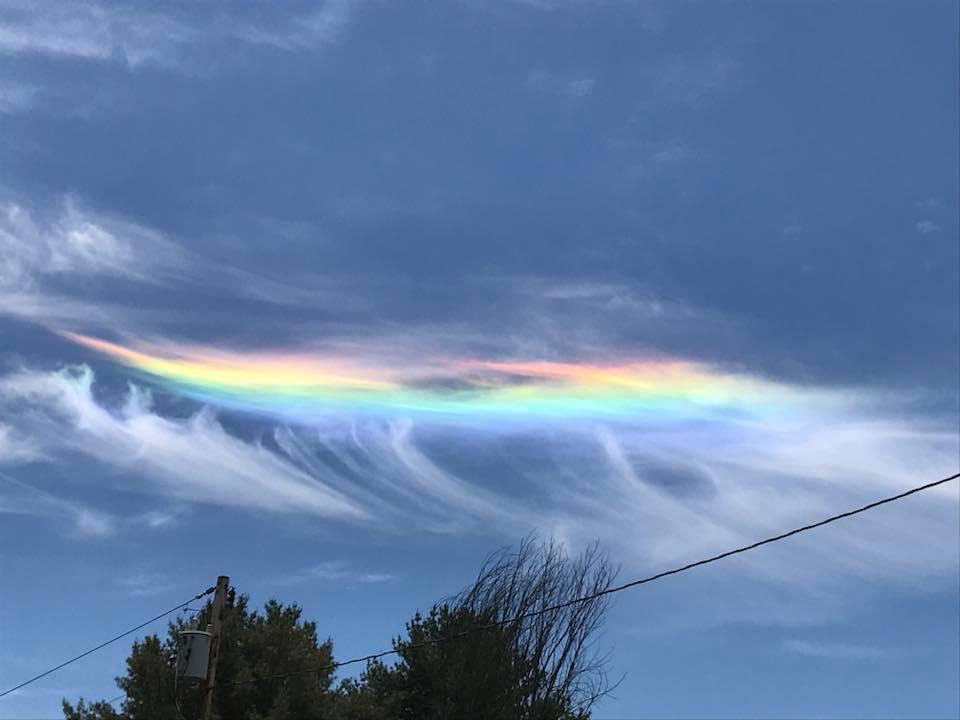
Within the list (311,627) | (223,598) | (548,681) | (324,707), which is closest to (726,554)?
(223,598)

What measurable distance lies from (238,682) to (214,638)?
35.8 feet

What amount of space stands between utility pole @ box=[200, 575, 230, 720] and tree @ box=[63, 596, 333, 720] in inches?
377

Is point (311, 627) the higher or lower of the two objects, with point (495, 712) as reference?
higher

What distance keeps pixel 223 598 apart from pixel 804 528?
14616 millimetres

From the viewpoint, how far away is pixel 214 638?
74.6 feet

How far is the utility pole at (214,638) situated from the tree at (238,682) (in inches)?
377

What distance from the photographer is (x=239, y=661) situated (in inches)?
1316

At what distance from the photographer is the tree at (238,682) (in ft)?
108

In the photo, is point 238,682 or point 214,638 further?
point 238,682

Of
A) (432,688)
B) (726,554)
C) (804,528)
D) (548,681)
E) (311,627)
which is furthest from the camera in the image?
(311,627)

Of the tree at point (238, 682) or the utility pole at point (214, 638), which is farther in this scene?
the tree at point (238, 682)

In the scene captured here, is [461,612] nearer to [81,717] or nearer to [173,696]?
[173,696]

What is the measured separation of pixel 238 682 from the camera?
32625mm

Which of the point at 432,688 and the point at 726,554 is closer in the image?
the point at 726,554
